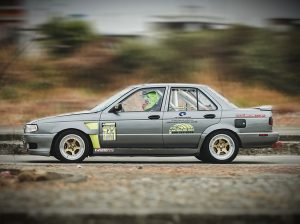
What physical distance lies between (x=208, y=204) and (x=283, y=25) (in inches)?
956

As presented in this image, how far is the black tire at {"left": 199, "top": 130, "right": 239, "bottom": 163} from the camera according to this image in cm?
1206

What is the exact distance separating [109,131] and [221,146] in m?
1.97

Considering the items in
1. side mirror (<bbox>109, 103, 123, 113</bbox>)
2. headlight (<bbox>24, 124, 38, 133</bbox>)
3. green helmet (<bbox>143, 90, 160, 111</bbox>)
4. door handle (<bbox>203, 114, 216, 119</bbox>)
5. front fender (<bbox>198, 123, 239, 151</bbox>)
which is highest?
green helmet (<bbox>143, 90, 160, 111</bbox>)

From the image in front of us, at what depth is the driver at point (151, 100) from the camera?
40.1 feet

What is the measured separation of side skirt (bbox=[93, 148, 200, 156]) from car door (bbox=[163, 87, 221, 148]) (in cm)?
8

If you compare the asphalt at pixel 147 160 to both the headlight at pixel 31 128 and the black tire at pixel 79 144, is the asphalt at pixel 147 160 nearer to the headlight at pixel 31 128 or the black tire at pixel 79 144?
the black tire at pixel 79 144

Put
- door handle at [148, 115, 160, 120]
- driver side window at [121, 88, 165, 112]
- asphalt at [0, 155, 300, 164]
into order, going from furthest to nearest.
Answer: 1. asphalt at [0, 155, 300, 164]
2. driver side window at [121, 88, 165, 112]
3. door handle at [148, 115, 160, 120]

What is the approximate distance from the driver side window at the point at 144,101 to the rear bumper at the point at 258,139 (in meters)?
1.55

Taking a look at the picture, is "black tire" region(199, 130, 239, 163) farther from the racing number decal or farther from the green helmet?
the racing number decal

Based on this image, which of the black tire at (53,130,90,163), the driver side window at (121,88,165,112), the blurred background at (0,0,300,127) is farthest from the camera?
the blurred background at (0,0,300,127)

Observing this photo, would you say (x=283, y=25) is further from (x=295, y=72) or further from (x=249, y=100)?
(x=249, y=100)

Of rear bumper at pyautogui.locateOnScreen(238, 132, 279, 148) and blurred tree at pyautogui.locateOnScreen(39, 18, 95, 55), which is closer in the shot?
rear bumper at pyautogui.locateOnScreen(238, 132, 279, 148)

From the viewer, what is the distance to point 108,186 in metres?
7.54

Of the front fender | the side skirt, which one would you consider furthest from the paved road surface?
the front fender
